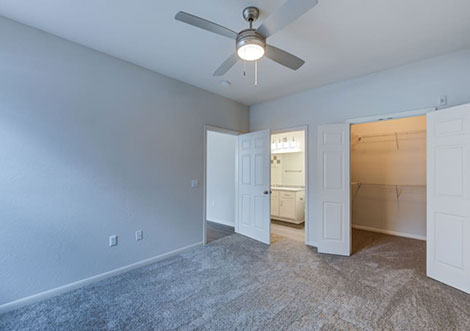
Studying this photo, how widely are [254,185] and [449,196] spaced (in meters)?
2.60

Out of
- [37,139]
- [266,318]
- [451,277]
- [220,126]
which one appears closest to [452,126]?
[451,277]

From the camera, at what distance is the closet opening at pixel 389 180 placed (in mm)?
4074

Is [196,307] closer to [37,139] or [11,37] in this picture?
[37,139]

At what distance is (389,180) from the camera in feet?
14.5

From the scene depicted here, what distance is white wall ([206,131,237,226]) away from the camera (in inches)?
192

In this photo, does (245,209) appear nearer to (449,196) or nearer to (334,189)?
(334,189)

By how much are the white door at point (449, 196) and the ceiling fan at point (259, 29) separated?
1.97m

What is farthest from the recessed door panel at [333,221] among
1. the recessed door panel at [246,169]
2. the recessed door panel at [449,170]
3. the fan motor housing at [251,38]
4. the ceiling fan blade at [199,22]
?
the ceiling fan blade at [199,22]

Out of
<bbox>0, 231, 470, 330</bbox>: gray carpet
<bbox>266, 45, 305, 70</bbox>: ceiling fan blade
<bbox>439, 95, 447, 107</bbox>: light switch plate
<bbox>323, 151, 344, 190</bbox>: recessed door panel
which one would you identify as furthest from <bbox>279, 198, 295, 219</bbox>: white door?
<bbox>266, 45, 305, 70</bbox>: ceiling fan blade

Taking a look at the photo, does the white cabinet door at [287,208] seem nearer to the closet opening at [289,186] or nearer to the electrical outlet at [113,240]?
the closet opening at [289,186]

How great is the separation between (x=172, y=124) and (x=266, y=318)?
2713 mm

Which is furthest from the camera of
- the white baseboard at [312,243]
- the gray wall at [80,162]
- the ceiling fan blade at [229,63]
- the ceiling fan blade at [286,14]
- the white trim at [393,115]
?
the white baseboard at [312,243]

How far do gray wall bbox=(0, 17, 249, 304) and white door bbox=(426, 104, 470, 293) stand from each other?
3.26 m

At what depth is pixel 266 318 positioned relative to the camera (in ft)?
6.28
